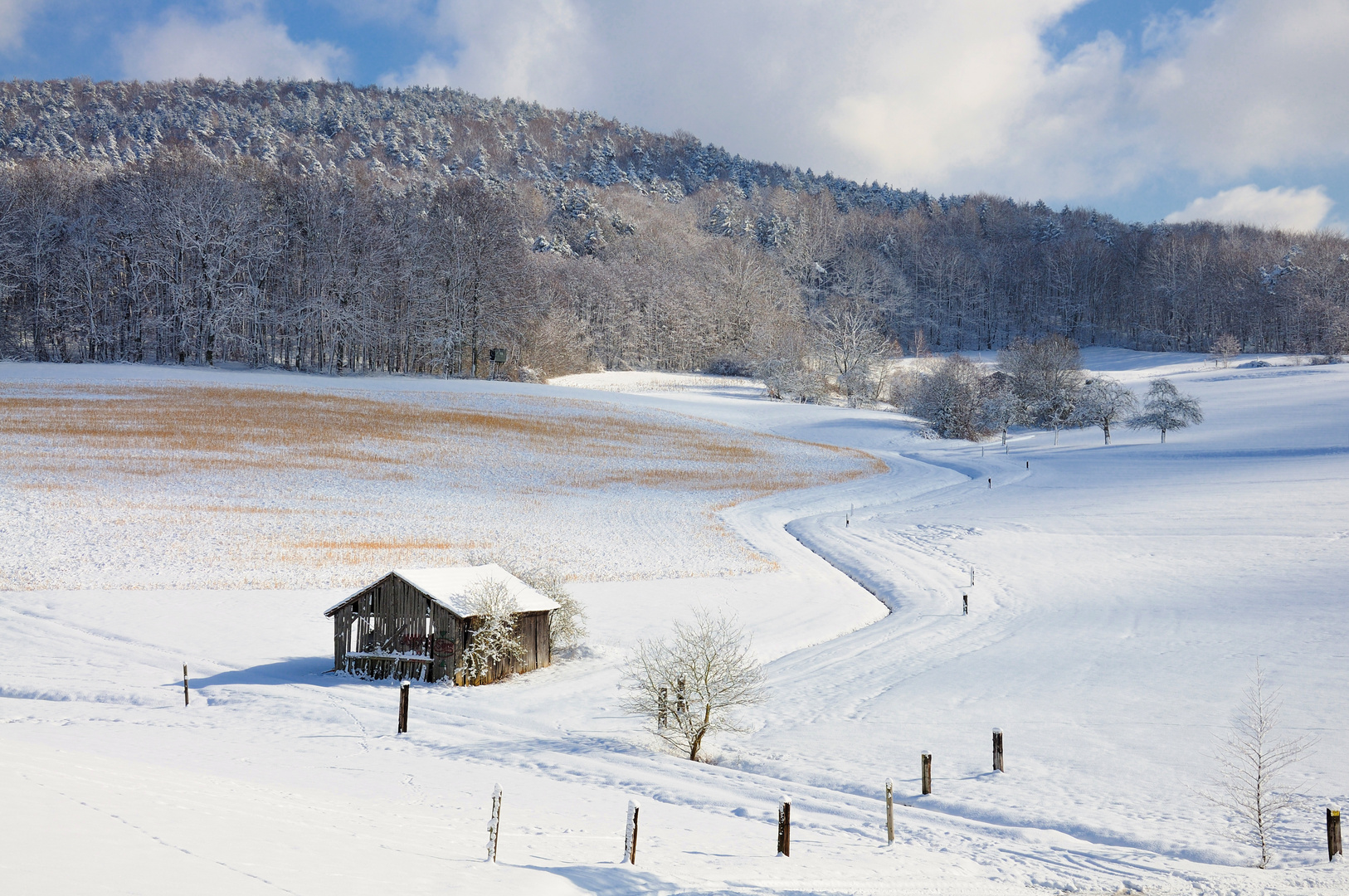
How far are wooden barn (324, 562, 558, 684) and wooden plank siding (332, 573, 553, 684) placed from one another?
2 cm

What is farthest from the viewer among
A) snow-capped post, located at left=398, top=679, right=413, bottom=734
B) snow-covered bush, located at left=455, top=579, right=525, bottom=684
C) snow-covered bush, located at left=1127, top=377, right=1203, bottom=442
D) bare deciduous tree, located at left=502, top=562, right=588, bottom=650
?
snow-covered bush, located at left=1127, top=377, right=1203, bottom=442

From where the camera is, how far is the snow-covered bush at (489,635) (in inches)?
768

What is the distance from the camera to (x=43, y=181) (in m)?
72.5

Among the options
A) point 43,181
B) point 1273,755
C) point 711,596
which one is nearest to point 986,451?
point 711,596

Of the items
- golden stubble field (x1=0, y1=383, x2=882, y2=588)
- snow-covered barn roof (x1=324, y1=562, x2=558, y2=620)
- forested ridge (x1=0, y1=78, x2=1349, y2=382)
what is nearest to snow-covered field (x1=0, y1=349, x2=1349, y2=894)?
golden stubble field (x1=0, y1=383, x2=882, y2=588)

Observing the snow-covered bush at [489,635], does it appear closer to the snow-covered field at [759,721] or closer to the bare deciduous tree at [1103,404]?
the snow-covered field at [759,721]

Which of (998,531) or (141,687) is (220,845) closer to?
(141,687)

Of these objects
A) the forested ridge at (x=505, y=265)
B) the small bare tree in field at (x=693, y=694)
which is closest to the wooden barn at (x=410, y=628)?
the small bare tree in field at (x=693, y=694)

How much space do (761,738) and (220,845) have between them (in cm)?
1069

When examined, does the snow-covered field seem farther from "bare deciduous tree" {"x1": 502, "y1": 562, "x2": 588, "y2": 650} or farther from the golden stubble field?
"bare deciduous tree" {"x1": 502, "y1": 562, "x2": 588, "y2": 650}

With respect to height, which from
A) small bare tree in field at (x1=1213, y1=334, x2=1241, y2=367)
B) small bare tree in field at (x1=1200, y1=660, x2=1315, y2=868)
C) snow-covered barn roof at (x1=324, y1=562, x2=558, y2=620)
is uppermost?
small bare tree in field at (x1=1213, y1=334, x2=1241, y2=367)

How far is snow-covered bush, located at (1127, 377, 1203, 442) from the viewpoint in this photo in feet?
207

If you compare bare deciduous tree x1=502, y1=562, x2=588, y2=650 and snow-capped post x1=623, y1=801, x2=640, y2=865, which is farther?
bare deciduous tree x1=502, y1=562, x2=588, y2=650

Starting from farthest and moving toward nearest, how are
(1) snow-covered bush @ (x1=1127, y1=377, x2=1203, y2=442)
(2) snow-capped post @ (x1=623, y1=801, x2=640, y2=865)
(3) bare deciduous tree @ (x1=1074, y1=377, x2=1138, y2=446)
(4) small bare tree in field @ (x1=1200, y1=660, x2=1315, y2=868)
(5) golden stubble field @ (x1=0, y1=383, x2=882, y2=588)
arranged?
1. (3) bare deciduous tree @ (x1=1074, y1=377, x2=1138, y2=446)
2. (1) snow-covered bush @ (x1=1127, y1=377, x2=1203, y2=442)
3. (5) golden stubble field @ (x1=0, y1=383, x2=882, y2=588)
4. (4) small bare tree in field @ (x1=1200, y1=660, x2=1315, y2=868)
5. (2) snow-capped post @ (x1=623, y1=801, x2=640, y2=865)
